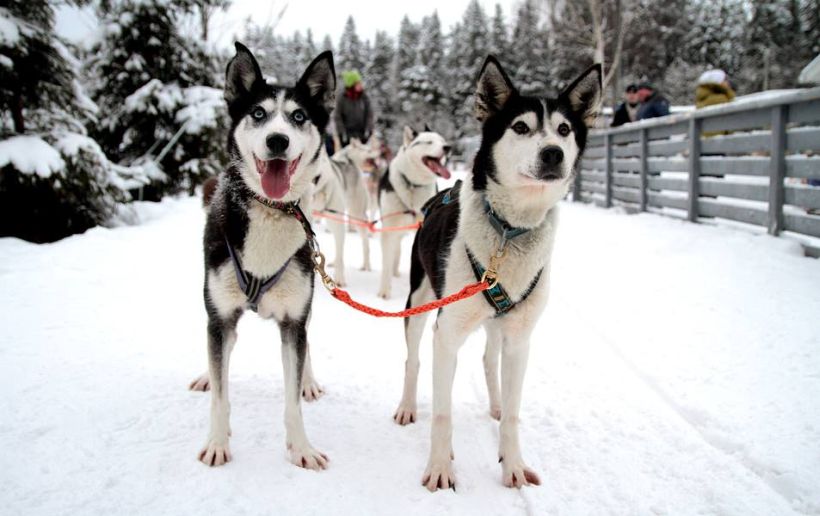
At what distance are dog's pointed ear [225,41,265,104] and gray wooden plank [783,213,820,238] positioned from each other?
4581 mm

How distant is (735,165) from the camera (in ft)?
17.4

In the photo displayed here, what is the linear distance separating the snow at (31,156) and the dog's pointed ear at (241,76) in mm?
4348

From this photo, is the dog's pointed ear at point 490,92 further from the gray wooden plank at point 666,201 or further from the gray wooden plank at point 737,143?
the gray wooden plank at point 666,201

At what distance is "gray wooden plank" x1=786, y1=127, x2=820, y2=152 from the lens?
13.3 feet

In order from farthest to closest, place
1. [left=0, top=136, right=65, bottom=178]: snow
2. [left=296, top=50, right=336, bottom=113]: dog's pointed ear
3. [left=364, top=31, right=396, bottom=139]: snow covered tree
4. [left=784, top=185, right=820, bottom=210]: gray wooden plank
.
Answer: [left=364, top=31, right=396, bottom=139]: snow covered tree < [left=0, top=136, right=65, bottom=178]: snow < [left=784, top=185, right=820, bottom=210]: gray wooden plank < [left=296, top=50, right=336, bottom=113]: dog's pointed ear

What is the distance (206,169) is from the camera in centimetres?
895

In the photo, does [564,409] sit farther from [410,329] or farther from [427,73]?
[427,73]

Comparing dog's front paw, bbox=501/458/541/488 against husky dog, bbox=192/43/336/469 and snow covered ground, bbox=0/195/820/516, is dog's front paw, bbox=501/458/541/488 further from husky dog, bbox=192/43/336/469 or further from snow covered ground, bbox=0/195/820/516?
husky dog, bbox=192/43/336/469

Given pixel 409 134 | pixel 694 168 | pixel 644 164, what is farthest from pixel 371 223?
pixel 644 164

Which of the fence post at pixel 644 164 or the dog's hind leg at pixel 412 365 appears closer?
the dog's hind leg at pixel 412 365

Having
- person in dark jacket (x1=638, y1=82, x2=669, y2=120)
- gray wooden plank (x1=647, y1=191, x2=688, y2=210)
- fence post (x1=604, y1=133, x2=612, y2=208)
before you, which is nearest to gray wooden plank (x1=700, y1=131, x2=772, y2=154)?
gray wooden plank (x1=647, y1=191, x2=688, y2=210)

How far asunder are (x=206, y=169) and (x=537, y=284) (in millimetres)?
8405

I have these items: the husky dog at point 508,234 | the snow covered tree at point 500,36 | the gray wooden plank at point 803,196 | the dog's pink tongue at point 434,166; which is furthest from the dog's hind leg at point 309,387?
the snow covered tree at point 500,36

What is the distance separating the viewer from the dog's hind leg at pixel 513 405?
1.97 metres
